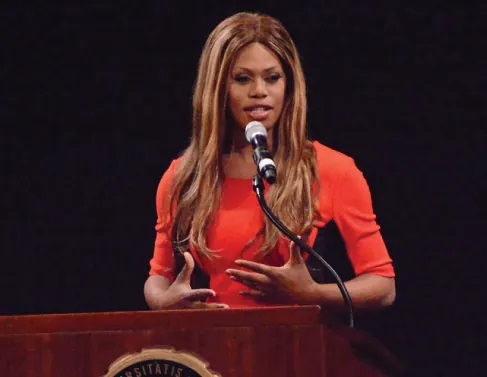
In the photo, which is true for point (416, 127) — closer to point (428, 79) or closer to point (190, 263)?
point (428, 79)

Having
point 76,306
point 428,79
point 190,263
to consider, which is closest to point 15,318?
point 190,263

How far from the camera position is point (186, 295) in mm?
2215

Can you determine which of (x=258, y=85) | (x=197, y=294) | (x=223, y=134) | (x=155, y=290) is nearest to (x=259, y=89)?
(x=258, y=85)

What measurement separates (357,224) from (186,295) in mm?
623

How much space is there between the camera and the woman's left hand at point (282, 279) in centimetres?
211

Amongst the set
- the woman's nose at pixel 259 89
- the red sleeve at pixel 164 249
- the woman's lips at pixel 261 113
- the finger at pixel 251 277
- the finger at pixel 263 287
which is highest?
the woman's nose at pixel 259 89

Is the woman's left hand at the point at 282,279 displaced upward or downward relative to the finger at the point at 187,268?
downward

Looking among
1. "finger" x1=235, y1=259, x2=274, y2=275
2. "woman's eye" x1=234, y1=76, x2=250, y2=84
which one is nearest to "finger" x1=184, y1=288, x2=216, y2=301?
"finger" x1=235, y1=259, x2=274, y2=275

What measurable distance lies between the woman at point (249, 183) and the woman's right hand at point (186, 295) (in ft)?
0.84

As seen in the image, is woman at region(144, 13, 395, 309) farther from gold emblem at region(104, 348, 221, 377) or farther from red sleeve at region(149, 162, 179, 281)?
gold emblem at region(104, 348, 221, 377)

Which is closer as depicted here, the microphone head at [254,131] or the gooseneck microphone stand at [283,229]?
the gooseneck microphone stand at [283,229]

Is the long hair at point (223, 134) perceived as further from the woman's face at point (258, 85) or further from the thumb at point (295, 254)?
the thumb at point (295, 254)

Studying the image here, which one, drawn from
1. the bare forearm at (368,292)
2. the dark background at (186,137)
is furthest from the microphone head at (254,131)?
the dark background at (186,137)

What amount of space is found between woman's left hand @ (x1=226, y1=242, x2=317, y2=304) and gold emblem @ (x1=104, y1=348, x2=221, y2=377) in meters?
0.33
